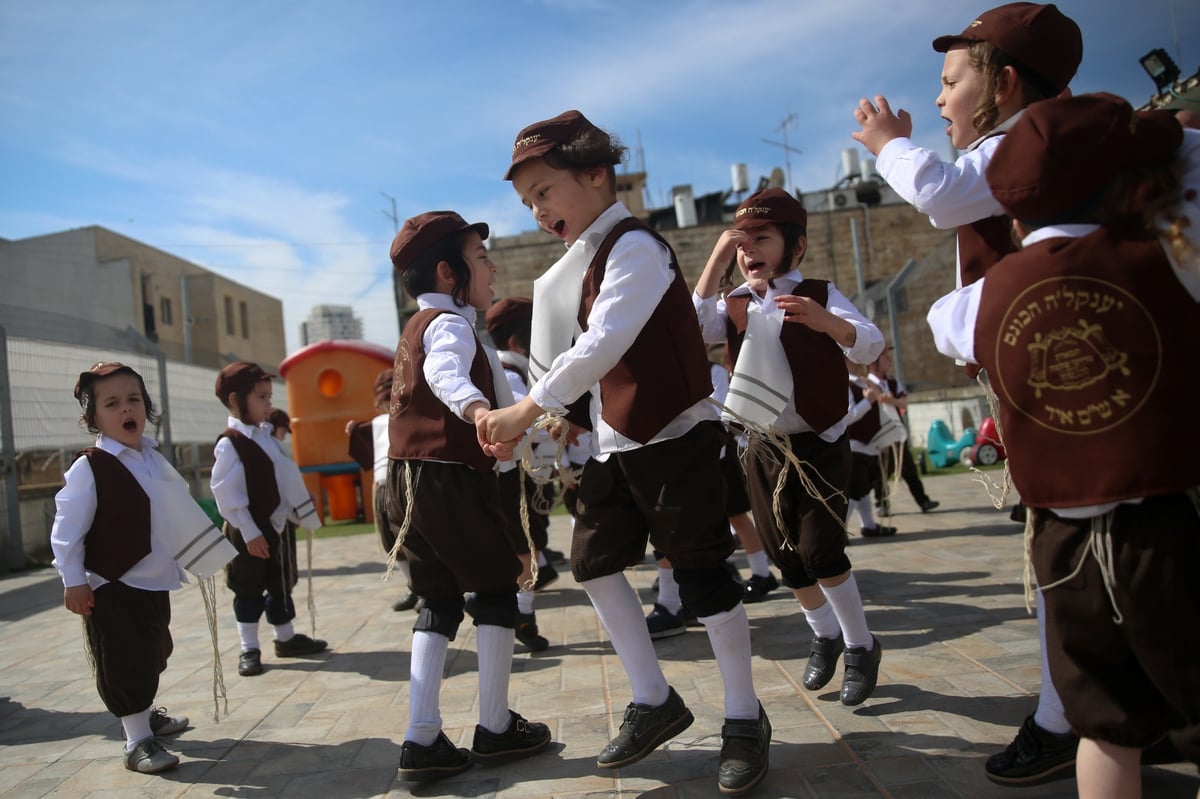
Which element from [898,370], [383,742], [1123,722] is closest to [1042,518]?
[1123,722]

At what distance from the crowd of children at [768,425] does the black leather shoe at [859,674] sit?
0.04 ft

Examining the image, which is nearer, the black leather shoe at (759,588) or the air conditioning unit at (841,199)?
the black leather shoe at (759,588)

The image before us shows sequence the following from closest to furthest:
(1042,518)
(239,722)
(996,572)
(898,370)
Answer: (1042,518)
(239,722)
(996,572)
(898,370)

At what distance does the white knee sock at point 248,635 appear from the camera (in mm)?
5048

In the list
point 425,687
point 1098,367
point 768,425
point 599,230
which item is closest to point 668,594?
point 768,425

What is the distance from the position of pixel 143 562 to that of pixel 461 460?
4.96ft

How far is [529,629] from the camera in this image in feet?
15.5

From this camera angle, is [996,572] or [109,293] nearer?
[996,572]

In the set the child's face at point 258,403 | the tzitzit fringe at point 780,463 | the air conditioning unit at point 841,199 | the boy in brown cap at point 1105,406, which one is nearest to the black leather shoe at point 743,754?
the tzitzit fringe at point 780,463

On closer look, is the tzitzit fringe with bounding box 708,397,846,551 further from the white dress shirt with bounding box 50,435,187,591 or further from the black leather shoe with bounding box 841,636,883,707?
the white dress shirt with bounding box 50,435,187,591

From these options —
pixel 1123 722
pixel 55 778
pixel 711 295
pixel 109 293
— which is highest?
pixel 109 293

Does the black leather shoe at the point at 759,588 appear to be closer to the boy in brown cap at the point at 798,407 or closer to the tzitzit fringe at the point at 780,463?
the boy in brown cap at the point at 798,407

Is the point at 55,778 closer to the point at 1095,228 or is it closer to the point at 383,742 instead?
the point at 383,742

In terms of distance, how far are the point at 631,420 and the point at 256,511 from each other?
3340mm
